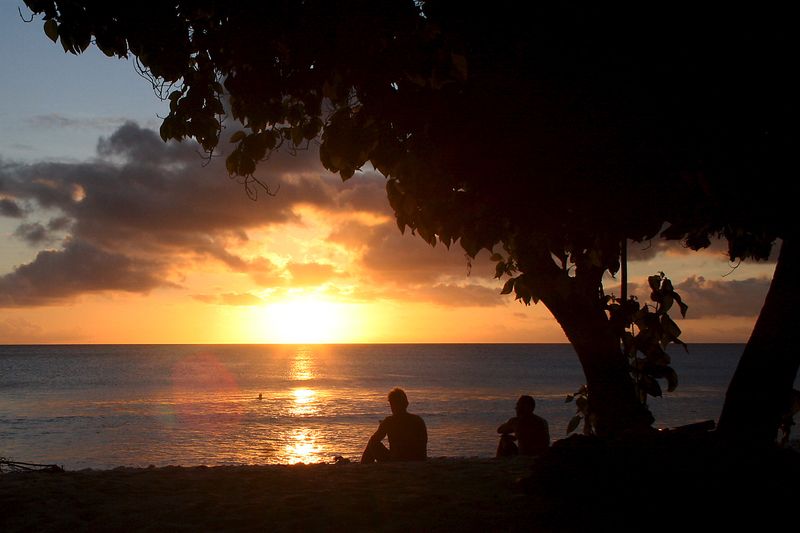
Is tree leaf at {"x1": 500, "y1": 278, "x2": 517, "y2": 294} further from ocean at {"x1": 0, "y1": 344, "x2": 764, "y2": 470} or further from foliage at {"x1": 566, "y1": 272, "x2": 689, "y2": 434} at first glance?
ocean at {"x1": 0, "y1": 344, "x2": 764, "y2": 470}

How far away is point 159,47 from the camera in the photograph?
5.19 m

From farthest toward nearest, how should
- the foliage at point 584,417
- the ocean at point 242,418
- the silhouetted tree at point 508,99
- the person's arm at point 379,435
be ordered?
the ocean at point 242,418 < the person's arm at point 379,435 < the foliage at point 584,417 < the silhouetted tree at point 508,99

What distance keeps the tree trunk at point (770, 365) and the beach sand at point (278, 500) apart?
1.93m

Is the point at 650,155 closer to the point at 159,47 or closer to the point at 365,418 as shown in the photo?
the point at 159,47

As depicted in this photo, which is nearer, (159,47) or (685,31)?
(685,31)

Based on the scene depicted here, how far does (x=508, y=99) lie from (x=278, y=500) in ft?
12.6

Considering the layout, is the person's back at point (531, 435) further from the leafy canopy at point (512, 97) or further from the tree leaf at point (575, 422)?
the leafy canopy at point (512, 97)

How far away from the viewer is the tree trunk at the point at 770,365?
5.91m

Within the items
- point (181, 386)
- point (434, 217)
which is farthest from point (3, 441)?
point (181, 386)

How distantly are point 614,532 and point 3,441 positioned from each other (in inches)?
1497

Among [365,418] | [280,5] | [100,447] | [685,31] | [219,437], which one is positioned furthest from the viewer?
[365,418]

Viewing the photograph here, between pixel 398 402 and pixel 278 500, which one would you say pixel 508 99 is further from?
pixel 398 402

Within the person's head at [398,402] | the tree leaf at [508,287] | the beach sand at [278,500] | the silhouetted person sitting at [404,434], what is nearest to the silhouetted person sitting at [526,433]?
the silhouetted person sitting at [404,434]

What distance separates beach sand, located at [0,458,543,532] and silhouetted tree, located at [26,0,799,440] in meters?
1.83
